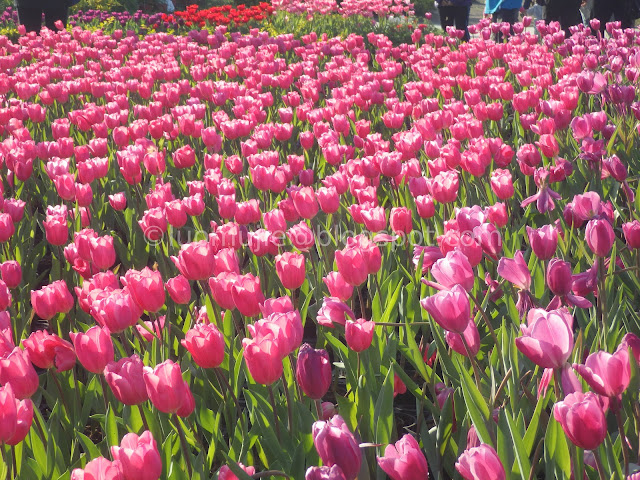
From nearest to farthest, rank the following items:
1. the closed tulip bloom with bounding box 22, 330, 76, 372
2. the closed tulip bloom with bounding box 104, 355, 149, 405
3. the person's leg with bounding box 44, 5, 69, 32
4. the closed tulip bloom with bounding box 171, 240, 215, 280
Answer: the closed tulip bloom with bounding box 104, 355, 149, 405 < the closed tulip bloom with bounding box 22, 330, 76, 372 < the closed tulip bloom with bounding box 171, 240, 215, 280 < the person's leg with bounding box 44, 5, 69, 32

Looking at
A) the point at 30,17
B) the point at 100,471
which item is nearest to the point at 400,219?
the point at 100,471

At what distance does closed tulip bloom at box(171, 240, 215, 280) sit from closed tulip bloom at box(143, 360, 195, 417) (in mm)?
580

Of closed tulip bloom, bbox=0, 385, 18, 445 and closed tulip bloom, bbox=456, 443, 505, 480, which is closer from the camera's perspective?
closed tulip bloom, bbox=456, 443, 505, 480

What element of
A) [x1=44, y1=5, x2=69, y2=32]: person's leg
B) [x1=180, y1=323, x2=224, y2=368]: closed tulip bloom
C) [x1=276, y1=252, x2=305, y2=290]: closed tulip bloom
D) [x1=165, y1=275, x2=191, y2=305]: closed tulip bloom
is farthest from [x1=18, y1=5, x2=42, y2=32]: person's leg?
[x1=180, y1=323, x2=224, y2=368]: closed tulip bloom

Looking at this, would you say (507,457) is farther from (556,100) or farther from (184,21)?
(184,21)

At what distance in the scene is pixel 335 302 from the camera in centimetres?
181

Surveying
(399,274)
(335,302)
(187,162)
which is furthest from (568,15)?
(335,302)

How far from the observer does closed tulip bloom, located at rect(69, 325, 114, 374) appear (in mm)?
1650

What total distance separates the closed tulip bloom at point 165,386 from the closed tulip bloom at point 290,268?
2.02ft

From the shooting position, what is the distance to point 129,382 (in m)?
1.48

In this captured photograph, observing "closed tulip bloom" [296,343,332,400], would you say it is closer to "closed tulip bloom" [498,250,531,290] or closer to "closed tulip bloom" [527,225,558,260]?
"closed tulip bloom" [498,250,531,290]

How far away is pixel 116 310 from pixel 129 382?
1.07 ft

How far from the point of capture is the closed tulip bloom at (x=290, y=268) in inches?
78.1

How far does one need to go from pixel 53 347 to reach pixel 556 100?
3.44 meters
